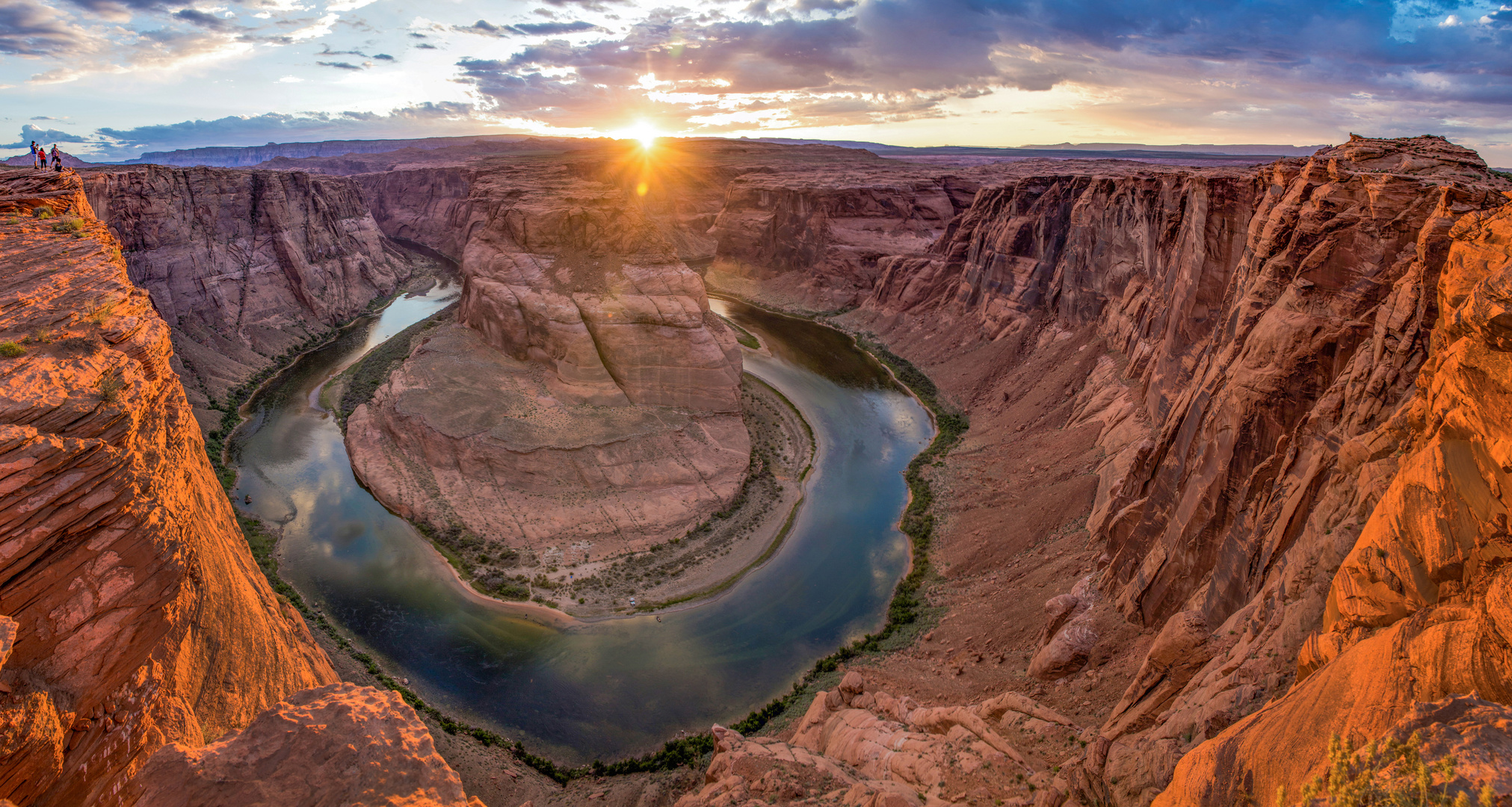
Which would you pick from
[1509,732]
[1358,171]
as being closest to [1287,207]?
[1358,171]

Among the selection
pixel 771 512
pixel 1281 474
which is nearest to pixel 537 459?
pixel 771 512

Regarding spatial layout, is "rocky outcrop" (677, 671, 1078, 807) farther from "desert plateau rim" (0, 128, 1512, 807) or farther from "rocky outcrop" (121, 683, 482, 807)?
"rocky outcrop" (121, 683, 482, 807)

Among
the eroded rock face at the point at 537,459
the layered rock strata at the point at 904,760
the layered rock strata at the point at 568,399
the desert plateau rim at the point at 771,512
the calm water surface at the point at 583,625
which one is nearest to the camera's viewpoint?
the desert plateau rim at the point at 771,512

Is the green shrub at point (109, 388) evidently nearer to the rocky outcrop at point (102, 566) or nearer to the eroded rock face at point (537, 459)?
the rocky outcrop at point (102, 566)

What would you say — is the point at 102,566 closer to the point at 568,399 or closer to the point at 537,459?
the point at 537,459

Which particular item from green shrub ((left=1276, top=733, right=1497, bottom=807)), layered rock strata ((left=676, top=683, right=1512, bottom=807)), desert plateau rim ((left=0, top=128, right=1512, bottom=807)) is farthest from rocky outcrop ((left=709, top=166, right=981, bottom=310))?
green shrub ((left=1276, top=733, right=1497, bottom=807))

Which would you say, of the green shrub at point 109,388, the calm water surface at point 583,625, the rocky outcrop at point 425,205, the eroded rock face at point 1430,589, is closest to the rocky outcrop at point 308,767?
the green shrub at point 109,388
